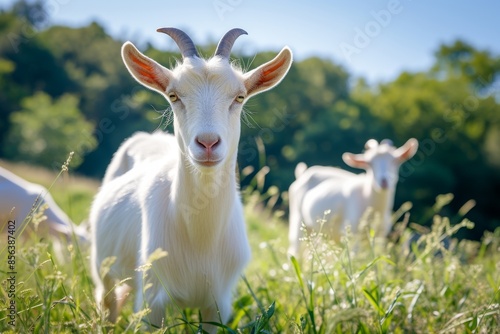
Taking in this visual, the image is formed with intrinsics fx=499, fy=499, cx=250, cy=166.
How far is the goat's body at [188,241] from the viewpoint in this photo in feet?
10.0

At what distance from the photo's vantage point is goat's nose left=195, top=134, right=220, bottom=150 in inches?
104

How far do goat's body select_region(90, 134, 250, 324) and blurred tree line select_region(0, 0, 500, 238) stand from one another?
74.9ft

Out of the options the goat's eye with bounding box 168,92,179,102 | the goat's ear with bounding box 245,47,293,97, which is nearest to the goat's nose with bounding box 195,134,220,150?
the goat's eye with bounding box 168,92,179,102

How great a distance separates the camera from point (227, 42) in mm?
3277

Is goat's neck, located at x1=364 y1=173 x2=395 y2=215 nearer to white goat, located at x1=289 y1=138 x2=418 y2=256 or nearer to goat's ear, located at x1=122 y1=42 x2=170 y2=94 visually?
white goat, located at x1=289 y1=138 x2=418 y2=256

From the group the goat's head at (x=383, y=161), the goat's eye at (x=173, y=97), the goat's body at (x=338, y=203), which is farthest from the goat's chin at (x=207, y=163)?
the goat's head at (x=383, y=161)

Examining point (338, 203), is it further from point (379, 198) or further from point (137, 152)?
point (137, 152)

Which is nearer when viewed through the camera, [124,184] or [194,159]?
[194,159]

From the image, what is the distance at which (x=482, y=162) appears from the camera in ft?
106

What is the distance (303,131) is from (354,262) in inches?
1185

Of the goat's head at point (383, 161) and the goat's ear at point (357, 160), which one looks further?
the goat's ear at point (357, 160)

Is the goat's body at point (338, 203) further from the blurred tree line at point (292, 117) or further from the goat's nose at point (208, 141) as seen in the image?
the blurred tree line at point (292, 117)

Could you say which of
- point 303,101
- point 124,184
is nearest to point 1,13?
point 303,101

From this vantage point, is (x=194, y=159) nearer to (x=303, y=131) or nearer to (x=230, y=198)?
(x=230, y=198)
